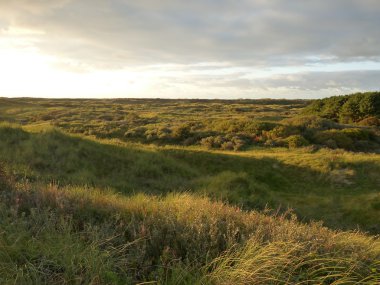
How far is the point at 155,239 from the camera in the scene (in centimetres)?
461

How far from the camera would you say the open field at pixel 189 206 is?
383 centimetres

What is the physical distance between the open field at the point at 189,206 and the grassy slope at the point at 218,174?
0.24 feet

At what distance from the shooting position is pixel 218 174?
1978 cm

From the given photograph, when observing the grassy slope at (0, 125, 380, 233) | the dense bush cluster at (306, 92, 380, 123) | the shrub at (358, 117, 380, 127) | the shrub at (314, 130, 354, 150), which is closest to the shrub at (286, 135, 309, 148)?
the shrub at (314, 130, 354, 150)

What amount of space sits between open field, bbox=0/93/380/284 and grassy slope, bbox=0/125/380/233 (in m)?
0.07

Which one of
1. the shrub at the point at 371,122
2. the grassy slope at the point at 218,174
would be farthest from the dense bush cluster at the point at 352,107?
the grassy slope at the point at 218,174

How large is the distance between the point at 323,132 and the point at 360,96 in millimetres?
24049

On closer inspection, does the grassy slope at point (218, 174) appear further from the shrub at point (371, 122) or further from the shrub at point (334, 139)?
the shrub at point (371, 122)

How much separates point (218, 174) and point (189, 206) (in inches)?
541

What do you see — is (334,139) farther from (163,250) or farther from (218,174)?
(163,250)

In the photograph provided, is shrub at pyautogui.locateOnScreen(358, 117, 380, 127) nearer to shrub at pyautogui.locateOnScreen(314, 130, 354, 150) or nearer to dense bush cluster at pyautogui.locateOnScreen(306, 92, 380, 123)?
dense bush cluster at pyautogui.locateOnScreen(306, 92, 380, 123)

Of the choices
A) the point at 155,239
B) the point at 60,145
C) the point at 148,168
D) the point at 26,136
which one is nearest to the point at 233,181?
the point at 148,168

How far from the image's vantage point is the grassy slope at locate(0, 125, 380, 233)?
49.5 feet

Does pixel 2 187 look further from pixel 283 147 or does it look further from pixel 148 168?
pixel 283 147
